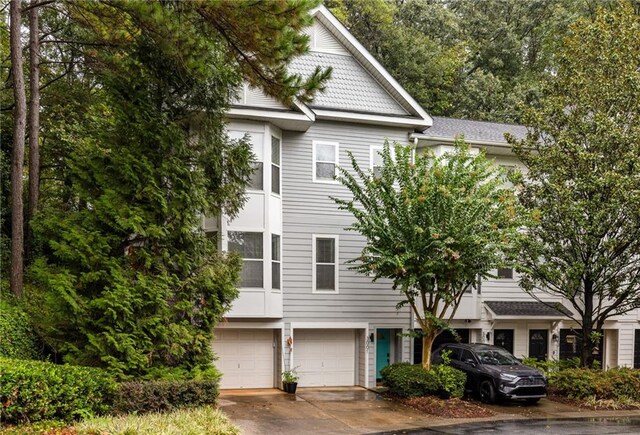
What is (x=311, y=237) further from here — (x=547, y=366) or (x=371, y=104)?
(x=547, y=366)

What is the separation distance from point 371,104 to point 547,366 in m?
10.3

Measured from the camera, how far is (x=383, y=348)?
21.1m

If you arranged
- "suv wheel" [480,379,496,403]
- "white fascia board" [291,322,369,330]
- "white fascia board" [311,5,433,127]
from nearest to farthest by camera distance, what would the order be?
"suv wheel" [480,379,496,403]
"white fascia board" [291,322,369,330]
"white fascia board" [311,5,433,127]

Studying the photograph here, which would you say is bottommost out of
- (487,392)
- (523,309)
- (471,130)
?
(487,392)

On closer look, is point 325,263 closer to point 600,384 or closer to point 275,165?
point 275,165

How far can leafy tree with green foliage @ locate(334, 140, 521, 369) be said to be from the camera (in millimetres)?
16781

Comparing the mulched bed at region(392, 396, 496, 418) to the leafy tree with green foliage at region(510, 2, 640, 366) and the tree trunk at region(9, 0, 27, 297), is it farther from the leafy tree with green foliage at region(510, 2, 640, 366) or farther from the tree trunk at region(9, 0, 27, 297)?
the tree trunk at region(9, 0, 27, 297)

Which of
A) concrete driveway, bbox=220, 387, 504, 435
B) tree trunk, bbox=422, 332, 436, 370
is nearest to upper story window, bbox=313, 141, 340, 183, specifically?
tree trunk, bbox=422, 332, 436, 370

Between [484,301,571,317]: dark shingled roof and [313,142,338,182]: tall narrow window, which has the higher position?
[313,142,338,182]: tall narrow window

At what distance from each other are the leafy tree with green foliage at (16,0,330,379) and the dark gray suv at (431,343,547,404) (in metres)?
A: 8.10

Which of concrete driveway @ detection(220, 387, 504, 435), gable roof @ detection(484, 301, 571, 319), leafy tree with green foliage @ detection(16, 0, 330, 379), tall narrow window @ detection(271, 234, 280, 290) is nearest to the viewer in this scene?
leafy tree with green foliage @ detection(16, 0, 330, 379)

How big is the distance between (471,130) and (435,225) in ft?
23.9

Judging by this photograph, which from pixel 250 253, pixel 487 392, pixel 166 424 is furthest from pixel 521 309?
pixel 166 424

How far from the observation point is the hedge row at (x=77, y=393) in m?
10.1
